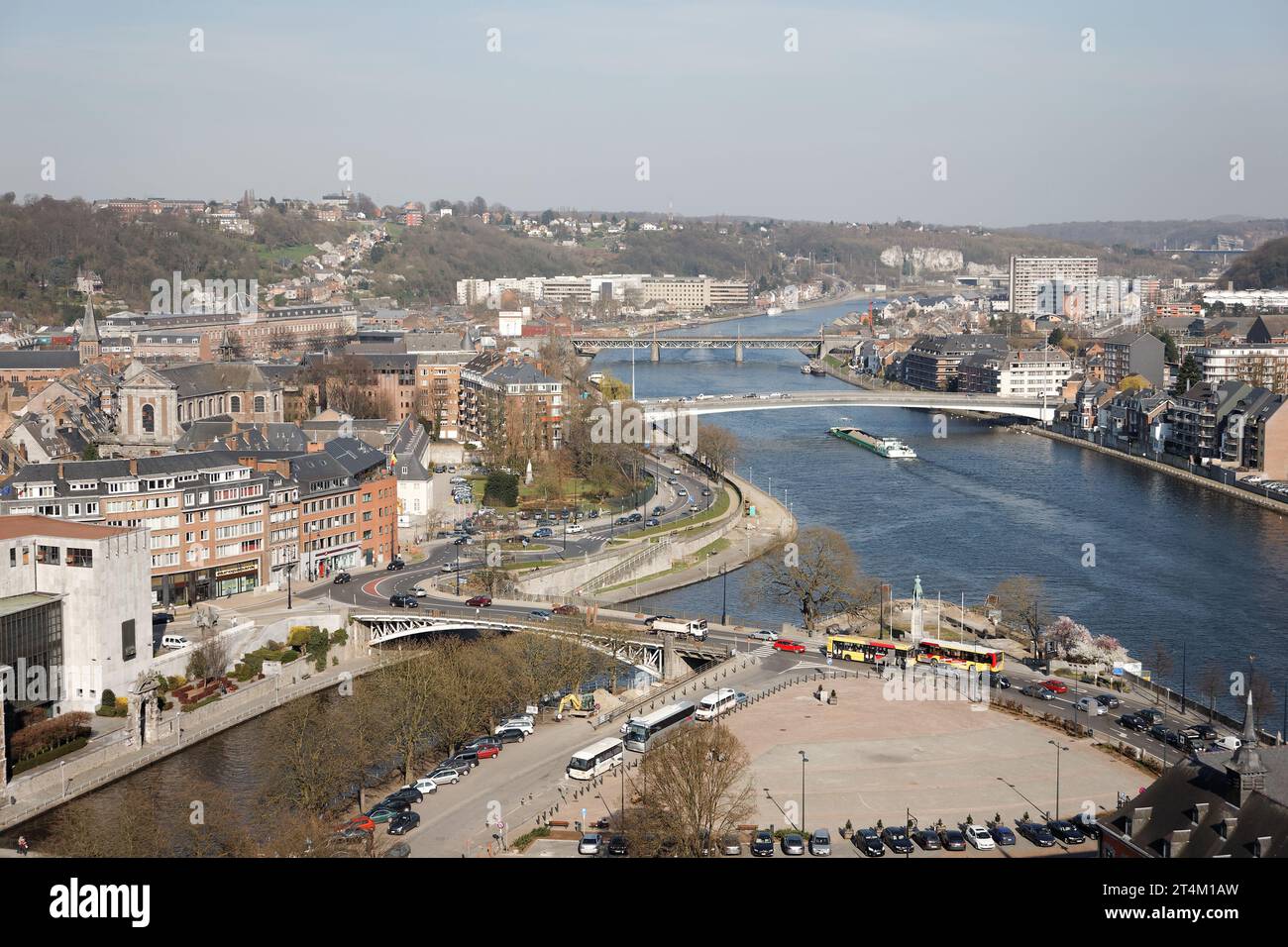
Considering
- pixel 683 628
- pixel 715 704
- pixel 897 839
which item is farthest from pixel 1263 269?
pixel 897 839

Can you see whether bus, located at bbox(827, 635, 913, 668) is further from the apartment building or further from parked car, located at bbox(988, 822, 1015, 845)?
the apartment building

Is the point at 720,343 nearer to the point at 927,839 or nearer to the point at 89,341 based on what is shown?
the point at 89,341

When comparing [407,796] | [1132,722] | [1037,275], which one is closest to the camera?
[407,796]

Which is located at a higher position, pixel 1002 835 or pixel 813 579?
pixel 813 579

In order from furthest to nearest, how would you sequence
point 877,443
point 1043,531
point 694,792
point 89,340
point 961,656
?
point 89,340, point 877,443, point 1043,531, point 961,656, point 694,792

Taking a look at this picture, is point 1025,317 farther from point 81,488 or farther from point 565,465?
point 81,488
